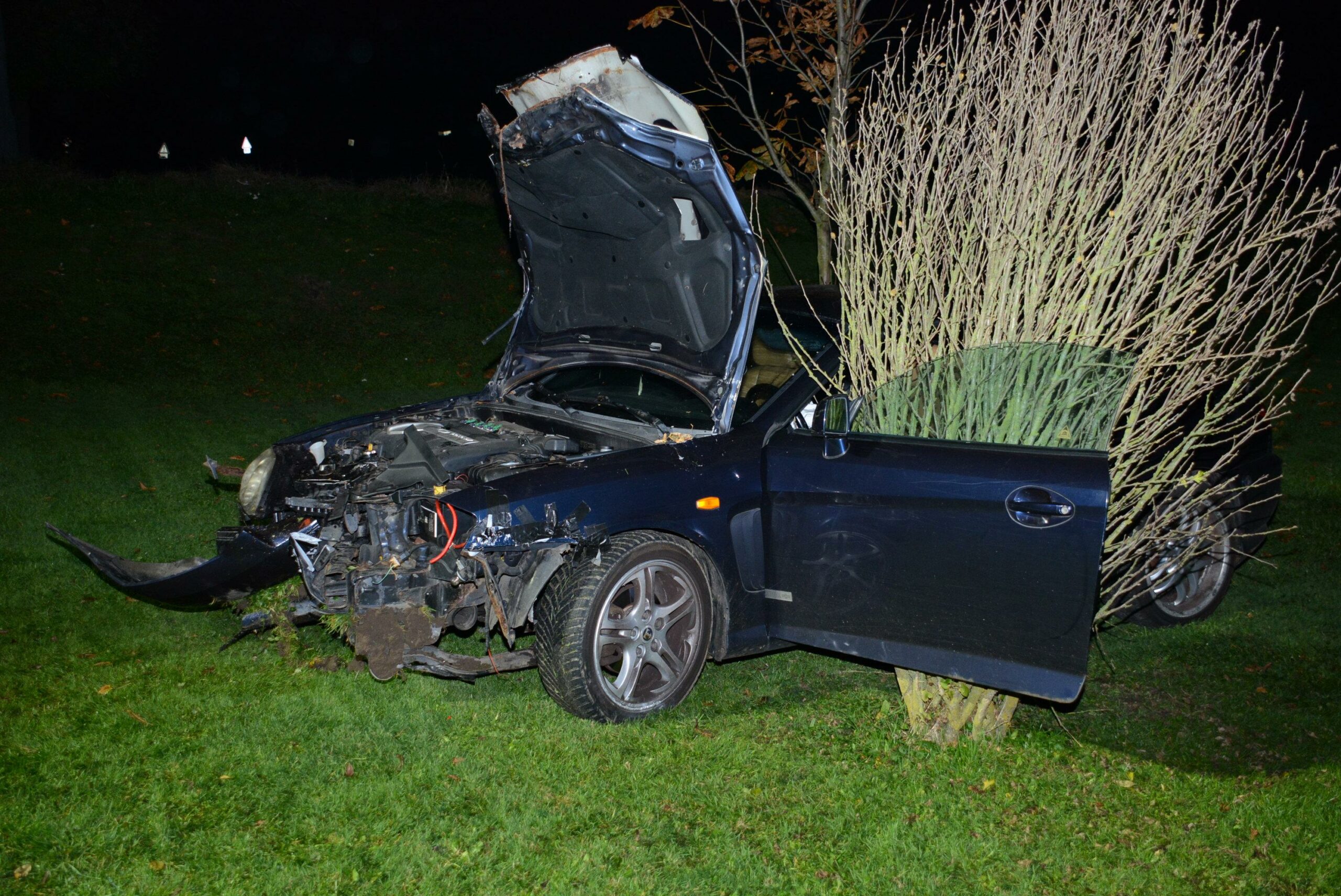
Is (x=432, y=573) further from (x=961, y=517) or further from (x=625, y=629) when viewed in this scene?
(x=961, y=517)

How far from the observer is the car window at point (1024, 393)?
4.16 metres

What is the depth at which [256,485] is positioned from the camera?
5.45 metres

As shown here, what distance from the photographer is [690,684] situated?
4797 millimetres

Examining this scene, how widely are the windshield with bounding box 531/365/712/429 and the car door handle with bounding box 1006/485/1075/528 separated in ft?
4.89

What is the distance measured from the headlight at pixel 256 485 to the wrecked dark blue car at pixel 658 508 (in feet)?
0.06

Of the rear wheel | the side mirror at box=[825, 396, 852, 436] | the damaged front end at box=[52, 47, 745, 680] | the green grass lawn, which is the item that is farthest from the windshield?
the rear wheel

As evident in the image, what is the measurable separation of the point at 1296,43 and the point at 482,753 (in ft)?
87.2

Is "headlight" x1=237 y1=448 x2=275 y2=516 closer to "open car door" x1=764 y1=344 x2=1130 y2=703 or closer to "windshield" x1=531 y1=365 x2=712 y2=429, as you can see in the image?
"windshield" x1=531 y1=365 x2=712 y2=429

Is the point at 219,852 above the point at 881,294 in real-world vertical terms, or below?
below

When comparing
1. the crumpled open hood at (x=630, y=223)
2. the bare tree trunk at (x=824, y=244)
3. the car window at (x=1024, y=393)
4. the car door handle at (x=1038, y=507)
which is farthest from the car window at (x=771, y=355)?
the bare tree trunk at (x=824, y=244)

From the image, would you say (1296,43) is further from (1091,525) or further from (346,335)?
(1091,525)

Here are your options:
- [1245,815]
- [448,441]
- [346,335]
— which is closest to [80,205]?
[346,335]

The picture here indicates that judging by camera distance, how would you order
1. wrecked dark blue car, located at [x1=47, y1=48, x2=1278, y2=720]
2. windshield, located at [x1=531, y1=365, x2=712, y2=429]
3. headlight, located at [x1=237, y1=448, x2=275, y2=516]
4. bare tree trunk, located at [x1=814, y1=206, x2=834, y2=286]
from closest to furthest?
wrecked dark blue car, located at [x1=47, y1=48, x2=1278, y2=720]
windshield, located at [x1=531, y1=365, x2=712, y2=429]
headlight, located at [x1=237, y1=448, x2=275, y2=516]
bare tree trunk, located at [x1=814, y1=206, x2=834, y2=286]

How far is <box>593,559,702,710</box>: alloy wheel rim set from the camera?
14.8ft
